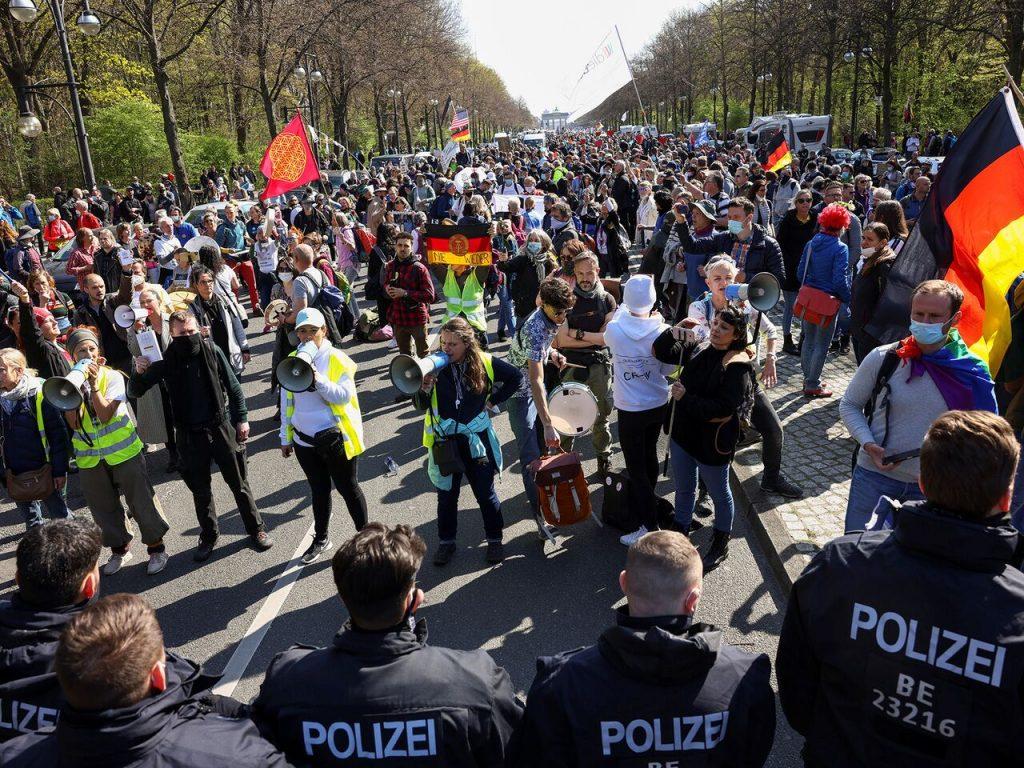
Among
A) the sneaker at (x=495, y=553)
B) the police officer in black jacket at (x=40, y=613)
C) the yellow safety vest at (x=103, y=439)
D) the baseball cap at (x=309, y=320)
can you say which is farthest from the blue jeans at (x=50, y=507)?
the police officer in black jacket at (x=40, y=613)

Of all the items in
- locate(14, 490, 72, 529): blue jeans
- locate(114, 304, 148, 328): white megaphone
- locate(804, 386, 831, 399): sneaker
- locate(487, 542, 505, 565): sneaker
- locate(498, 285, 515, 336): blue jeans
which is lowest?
locate(487, 542, 505, 565): sneaker

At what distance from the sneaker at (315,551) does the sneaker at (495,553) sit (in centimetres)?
123

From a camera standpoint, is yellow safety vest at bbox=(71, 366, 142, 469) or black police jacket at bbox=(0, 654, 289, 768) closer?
black police jacket at bbox=(0, 654, 289, 768)

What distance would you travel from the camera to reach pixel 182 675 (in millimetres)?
2143

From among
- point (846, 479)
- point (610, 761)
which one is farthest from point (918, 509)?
point (846, 479)

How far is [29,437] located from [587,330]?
4.07 m

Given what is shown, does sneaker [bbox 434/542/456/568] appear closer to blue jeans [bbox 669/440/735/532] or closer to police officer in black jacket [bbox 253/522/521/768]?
blue jeans [bbox 669/440/735/532]

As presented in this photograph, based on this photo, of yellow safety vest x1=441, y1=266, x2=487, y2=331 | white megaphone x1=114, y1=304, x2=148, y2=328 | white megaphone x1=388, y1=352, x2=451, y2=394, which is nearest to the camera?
white megaphone x1=388, y1=352, x2=451, y2=394

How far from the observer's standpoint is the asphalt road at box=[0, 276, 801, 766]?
178 inches

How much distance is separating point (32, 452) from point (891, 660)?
5.49 metres

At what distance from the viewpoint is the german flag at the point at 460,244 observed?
8766mm

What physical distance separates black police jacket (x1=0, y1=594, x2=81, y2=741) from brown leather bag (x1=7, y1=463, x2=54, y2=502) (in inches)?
130

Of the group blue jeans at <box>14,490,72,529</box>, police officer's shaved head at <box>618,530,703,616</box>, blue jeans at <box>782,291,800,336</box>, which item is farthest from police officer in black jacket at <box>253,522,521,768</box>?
blue jeans at <box>782,291,800,336</box>

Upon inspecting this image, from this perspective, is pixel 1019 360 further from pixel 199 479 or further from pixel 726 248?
pixel 199 479
